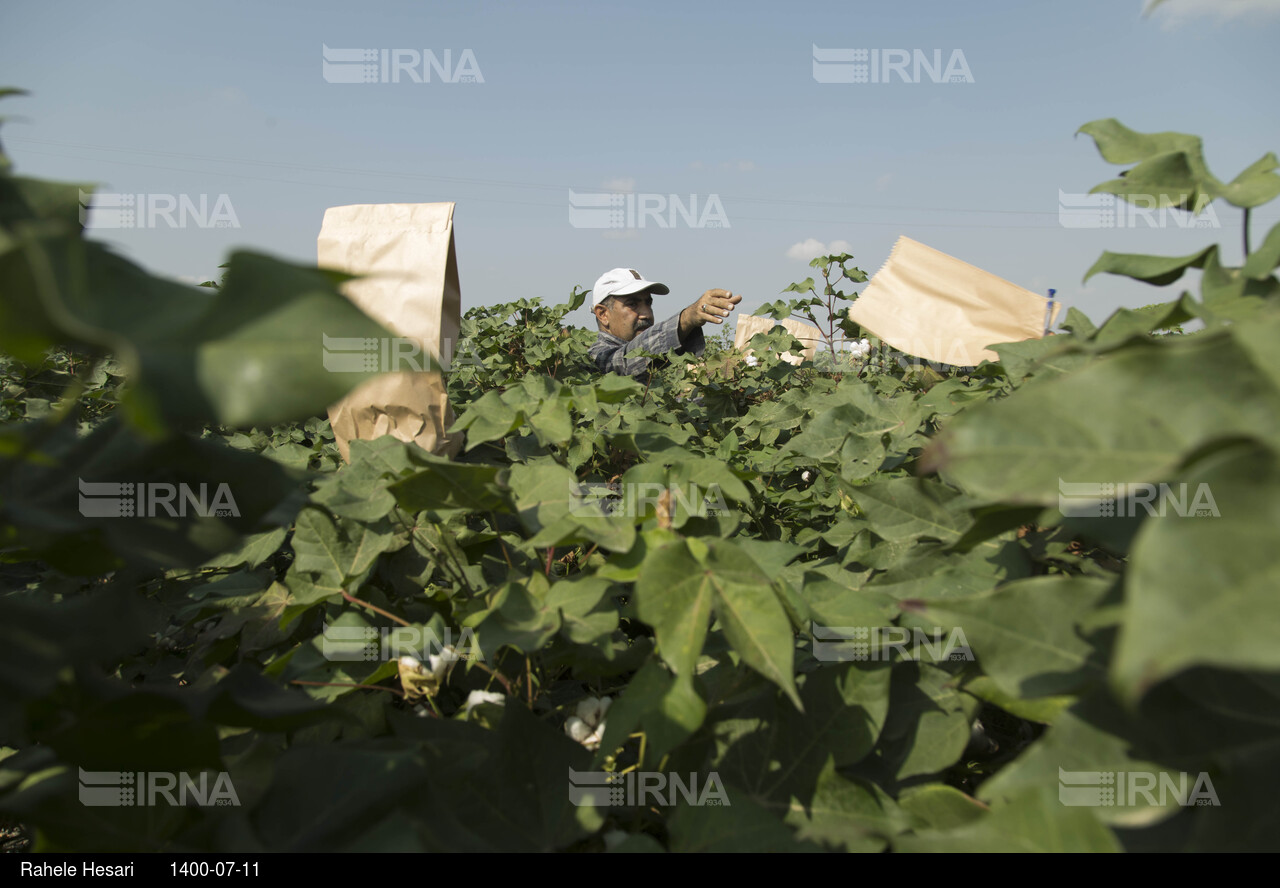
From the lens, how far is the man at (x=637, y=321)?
18.2 feet

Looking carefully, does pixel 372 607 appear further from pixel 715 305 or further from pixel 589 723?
pixel 715 305

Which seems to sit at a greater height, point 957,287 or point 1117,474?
point 957,287

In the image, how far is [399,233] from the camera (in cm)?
188

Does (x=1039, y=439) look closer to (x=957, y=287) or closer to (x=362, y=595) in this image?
(x=362, y=595)

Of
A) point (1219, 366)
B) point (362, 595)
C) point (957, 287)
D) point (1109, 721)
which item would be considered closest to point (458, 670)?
point (362, 595)

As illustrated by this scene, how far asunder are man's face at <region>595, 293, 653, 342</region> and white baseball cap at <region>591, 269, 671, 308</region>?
0.09 meters

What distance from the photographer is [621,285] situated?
6988mm

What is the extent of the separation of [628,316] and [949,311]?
4943 millimetres
